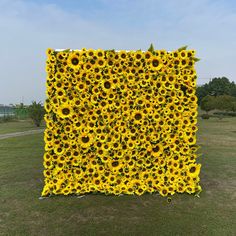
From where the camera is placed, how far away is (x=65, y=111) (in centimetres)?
604

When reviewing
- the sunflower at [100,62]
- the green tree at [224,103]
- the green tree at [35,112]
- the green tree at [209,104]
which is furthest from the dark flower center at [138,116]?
the green tree at [209,104]

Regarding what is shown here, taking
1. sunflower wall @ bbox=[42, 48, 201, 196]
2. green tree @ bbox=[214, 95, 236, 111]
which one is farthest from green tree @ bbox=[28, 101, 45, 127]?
green tree @ bbox=[214, 95, 236, 111]

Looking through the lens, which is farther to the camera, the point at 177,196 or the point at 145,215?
the point at 177,196

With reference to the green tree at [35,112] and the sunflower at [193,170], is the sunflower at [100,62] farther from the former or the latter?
the green tree at [35,112]

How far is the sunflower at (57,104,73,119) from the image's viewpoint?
5996 millimetres

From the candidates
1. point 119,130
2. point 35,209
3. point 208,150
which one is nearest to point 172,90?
point 119,130

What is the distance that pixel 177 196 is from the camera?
626cm

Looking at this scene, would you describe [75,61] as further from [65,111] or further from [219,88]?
[219,88]

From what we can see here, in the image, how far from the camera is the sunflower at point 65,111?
236 inches

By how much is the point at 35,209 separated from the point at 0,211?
71cm

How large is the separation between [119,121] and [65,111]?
4.18 feet

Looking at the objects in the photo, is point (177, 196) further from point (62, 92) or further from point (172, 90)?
point (62, 92)

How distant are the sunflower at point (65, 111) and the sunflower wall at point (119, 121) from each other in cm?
2

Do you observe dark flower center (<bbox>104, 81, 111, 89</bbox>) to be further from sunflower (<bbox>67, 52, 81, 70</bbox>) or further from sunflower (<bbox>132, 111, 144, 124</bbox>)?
sunflower (<bbox>132, 111, 144, 124</bbox>)
